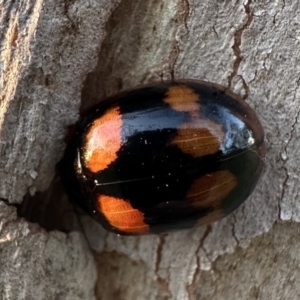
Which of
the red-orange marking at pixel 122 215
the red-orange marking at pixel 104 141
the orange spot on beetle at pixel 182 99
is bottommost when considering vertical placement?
the red-orange marking at pixel 122 215

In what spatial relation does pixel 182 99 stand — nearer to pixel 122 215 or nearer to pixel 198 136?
pixel 198 136

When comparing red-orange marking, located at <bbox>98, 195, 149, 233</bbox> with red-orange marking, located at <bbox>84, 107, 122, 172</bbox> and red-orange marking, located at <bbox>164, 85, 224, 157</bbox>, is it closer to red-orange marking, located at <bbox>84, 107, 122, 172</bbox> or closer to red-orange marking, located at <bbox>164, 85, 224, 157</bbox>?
red-orange marking, located at <bbox>84, 107, 122, 172</bbox>

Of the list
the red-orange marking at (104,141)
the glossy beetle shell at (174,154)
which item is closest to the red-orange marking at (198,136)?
the glossy beetle shell at (174,154)

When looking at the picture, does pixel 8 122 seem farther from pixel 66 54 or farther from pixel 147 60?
pixel 147 60

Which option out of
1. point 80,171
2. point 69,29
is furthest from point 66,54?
point 80,171

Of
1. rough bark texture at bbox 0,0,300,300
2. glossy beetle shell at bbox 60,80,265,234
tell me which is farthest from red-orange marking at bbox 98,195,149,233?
rough bark texture at bbox 0,0,300,300

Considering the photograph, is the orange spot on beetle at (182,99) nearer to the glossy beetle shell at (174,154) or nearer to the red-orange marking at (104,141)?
the glossy beetle shell at (174,154)
